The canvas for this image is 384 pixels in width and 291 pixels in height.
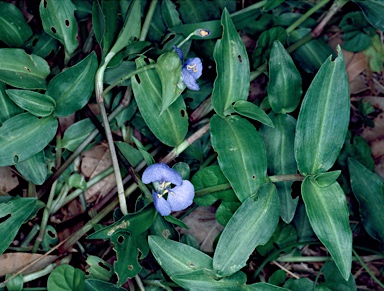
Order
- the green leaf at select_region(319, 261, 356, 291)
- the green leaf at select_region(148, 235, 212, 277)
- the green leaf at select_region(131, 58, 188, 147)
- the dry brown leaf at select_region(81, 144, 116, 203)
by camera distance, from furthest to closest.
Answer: the dry brown leaf at select_region(81, 144, 116, 203)
the green leaf at select_region(319, 261, 356, 291)
the green leaf at select_region(131, 58, 188, 147)
the green leaf at select_region(148, 235, 212, 277)

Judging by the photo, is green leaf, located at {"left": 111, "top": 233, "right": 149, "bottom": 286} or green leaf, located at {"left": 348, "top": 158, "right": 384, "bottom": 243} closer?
green leaf, located at {"left": 111, "top": 233, "right": 149, "bottom": 286}

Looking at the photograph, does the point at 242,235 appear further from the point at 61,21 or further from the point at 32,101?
the point at 61,21

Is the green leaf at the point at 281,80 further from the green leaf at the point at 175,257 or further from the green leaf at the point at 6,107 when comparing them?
the green leaf at the point at 6,107

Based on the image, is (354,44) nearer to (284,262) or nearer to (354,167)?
(354,167)

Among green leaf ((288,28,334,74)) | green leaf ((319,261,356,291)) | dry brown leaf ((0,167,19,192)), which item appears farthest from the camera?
green leaf ((288,28,334,74))

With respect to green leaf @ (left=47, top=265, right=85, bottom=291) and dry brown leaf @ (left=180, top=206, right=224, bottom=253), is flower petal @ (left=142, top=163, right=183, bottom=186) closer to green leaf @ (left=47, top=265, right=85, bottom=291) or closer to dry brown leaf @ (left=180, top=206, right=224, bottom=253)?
dry brown leaf @ (left=180, top=206, right=224, bottom=253)

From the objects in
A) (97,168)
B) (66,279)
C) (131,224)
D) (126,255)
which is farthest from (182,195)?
(66,279)

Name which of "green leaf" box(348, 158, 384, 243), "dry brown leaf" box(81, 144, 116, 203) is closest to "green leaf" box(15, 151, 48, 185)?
"dry brown leaf" box(81, 144, 116, 203)

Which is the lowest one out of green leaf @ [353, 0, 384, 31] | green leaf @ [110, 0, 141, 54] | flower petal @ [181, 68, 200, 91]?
flower petal @ [181, 68, 200, 91]
